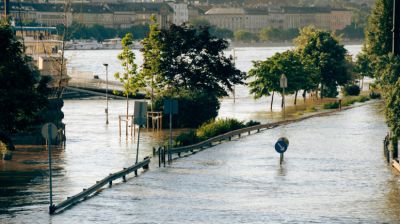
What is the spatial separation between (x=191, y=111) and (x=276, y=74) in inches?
997

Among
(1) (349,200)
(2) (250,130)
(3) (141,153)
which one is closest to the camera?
(1) (349,200)

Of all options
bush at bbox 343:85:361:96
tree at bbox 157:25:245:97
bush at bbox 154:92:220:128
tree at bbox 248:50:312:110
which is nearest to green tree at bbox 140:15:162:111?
tree at bbox 157:25:245:97

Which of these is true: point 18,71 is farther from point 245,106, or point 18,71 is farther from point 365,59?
point 365,59

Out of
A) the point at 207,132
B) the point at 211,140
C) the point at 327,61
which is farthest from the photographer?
the point at 327,61

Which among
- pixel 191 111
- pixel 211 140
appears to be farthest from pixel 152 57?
pixel 211 140

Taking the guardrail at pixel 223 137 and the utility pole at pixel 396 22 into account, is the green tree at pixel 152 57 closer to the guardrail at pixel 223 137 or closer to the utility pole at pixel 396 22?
the guardrail at pixel 223 137

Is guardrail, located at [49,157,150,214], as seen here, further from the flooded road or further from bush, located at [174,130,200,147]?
bush, located at [174,130,200,147]

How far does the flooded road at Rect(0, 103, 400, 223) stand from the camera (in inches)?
A: 1244

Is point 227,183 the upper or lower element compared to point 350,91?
upper

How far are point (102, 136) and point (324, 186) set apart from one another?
99.9 feet

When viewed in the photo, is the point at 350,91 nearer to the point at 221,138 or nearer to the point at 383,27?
the point at 383,27

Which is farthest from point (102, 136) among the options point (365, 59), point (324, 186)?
point (365, 59)

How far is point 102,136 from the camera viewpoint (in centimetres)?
6725

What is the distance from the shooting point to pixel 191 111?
73.4 m
